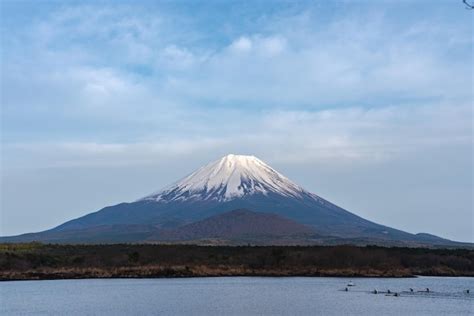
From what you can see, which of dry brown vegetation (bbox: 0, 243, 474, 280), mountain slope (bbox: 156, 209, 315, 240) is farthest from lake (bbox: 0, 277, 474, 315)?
mountain slope (bbox: 156, 209, 315, 240)

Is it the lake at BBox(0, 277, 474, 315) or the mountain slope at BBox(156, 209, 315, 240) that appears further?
the mountain slope at BBox(156, 209, 315, 240)

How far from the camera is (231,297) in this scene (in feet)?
141

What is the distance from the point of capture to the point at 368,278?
59938 millimetres

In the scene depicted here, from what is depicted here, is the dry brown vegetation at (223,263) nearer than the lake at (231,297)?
No

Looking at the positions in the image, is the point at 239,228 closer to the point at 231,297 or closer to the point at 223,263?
the point at 223,263

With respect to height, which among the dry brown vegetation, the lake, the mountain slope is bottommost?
the lake

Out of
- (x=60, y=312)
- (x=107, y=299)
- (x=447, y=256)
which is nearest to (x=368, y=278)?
(x=447, y=256)

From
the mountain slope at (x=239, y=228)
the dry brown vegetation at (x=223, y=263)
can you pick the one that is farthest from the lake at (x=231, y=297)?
the mountain slope at (x=239, y=228)

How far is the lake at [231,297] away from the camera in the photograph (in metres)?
37.0

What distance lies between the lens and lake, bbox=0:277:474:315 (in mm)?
37000

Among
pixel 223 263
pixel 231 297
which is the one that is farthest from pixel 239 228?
pixel 231 297

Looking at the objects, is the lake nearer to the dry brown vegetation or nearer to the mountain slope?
the dry brown vegetation

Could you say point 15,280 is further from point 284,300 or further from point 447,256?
point 447,256

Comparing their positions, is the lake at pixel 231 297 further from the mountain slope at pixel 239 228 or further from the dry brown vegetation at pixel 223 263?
the mountain slope at pixel 239 228
